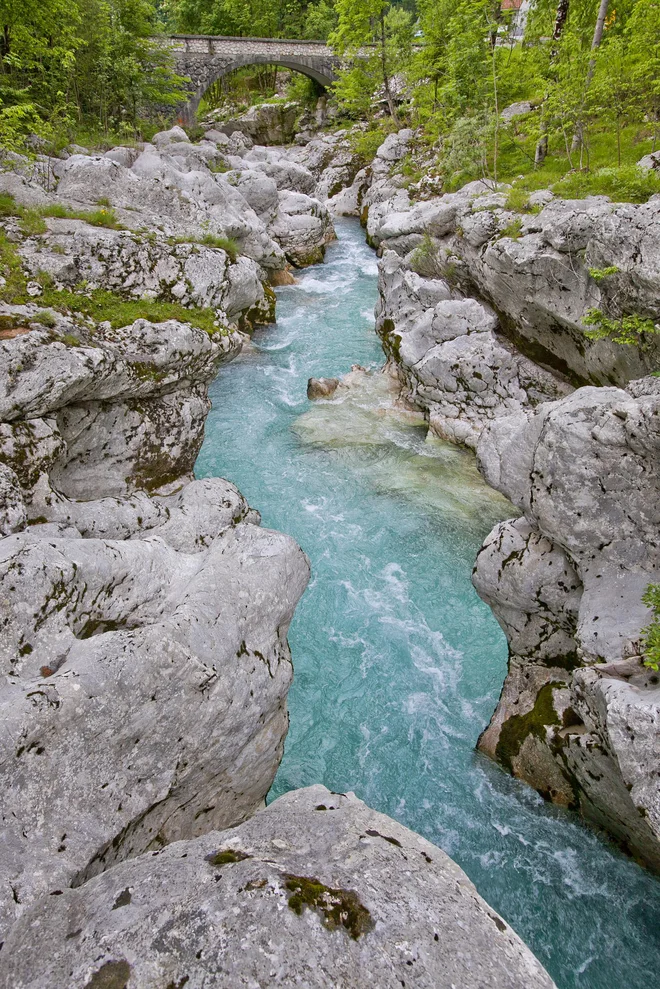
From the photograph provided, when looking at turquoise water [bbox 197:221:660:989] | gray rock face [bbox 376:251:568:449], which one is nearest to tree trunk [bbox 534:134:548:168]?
gray rock face [bbox 376:251:568:449]

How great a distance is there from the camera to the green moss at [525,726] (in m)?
9.03

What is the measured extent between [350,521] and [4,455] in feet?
29.4

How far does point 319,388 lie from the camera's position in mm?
20938

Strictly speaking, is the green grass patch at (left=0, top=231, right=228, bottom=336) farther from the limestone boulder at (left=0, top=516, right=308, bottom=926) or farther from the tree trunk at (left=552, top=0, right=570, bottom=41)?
the tree trunk at (left=552, top=0, right=570, bottom=41)

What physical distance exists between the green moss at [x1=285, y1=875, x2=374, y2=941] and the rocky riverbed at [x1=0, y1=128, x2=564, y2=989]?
0.05 feet

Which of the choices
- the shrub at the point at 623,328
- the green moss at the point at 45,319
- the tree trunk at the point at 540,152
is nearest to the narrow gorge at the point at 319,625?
the green moss at the point at 45,319

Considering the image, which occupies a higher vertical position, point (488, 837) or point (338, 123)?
point (338, 123)

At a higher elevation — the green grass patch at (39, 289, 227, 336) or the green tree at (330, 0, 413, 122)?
the green tree at (330, 0, 413, 122)

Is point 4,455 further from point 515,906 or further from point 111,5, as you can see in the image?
point 111,5

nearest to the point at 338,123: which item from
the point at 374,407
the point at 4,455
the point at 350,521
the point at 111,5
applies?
the point at 111,5

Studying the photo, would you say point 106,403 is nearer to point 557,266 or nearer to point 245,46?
point 557,266

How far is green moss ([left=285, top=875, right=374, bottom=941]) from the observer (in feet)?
13.3

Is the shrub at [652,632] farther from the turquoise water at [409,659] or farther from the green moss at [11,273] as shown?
the green moss at [11,273]

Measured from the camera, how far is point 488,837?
29.3 ft
